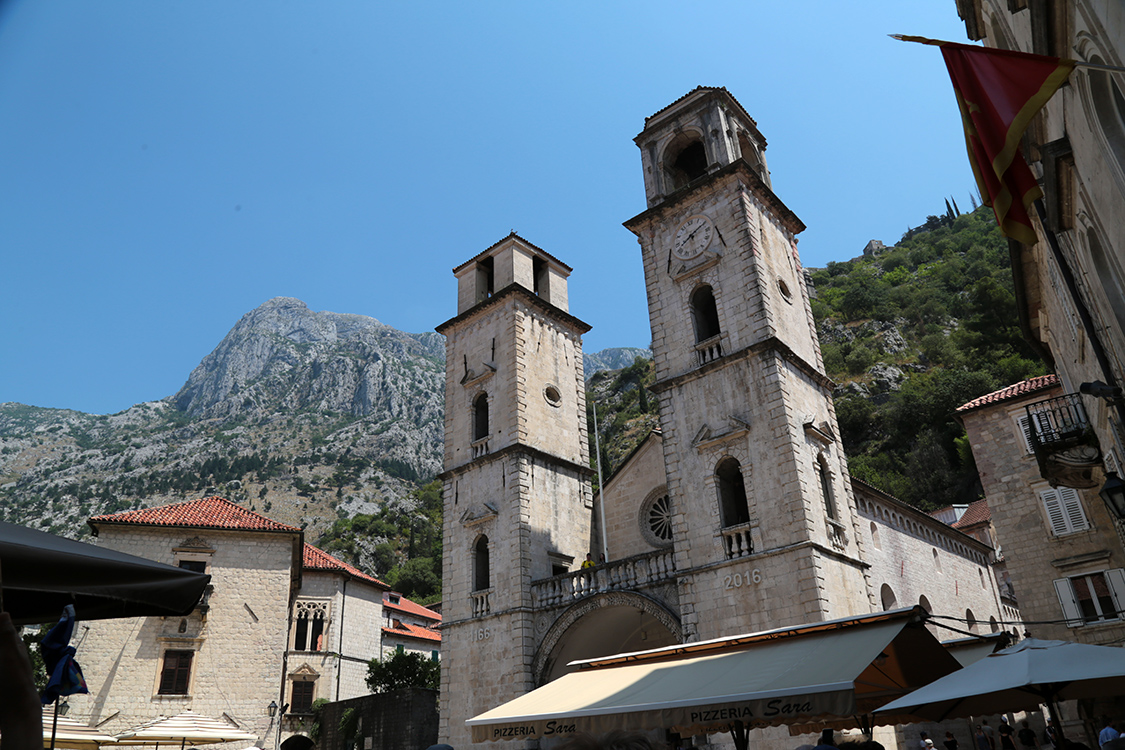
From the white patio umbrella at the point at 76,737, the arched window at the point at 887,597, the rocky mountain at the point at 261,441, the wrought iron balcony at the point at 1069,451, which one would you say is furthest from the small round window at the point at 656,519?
the rocky mountain at the point at 261,441

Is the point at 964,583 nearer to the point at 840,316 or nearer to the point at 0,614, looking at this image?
the point at 0,614

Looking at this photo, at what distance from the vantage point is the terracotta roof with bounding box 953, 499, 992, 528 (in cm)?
4057

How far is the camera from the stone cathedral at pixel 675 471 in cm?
1834

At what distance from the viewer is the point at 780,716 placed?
7996mm

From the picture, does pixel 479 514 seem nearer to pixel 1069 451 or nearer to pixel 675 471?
pixel 675 471

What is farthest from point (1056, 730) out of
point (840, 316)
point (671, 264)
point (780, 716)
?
point (840, 316)

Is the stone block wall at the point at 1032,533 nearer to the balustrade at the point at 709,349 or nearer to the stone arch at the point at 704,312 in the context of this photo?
the stone arch at the point at 704,312

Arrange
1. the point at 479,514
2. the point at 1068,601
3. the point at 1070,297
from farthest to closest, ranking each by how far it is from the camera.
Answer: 1. the point at 479,514
2. the point at 1068,601
3. the point at 1070,297

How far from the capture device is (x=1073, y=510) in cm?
2150

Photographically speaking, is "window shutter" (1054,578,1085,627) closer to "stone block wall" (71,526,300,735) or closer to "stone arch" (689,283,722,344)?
"stone arch" (689,283,722,344)

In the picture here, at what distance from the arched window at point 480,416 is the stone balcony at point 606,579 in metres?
6.66

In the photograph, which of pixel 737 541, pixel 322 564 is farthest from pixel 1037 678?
pixel 322 564

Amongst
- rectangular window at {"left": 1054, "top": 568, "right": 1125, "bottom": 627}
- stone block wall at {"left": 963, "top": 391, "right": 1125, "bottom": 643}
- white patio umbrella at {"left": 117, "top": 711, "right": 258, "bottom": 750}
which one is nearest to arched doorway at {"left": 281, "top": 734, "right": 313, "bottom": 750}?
white patio umbrella at {"left": 117, "top": 711, "right": 258, "bottom": 750}

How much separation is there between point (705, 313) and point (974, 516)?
3011 centimetres
